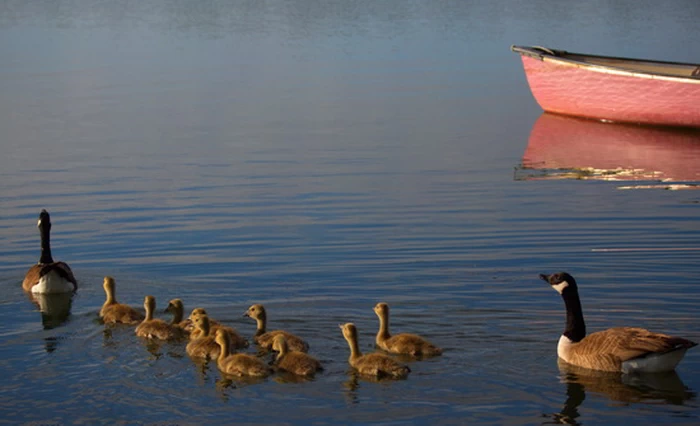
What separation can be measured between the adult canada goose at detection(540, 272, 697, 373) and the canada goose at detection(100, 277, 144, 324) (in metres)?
4.55

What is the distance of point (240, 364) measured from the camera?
1176 centimetres

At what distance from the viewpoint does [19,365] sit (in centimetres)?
1233

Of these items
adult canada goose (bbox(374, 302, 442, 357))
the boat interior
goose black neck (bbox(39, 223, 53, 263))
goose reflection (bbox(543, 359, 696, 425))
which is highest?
the boat interior

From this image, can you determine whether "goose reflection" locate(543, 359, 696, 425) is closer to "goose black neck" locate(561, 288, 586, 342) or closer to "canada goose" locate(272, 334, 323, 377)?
"goose black neck" locate(561, 288, 586, 342)

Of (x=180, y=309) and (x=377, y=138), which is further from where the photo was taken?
(x=377, y=138)

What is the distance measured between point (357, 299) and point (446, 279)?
4.07 feet

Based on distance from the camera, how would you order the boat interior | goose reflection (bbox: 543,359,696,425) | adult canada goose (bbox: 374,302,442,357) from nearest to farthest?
goose reflection (bbox: 543,359,696,425)
adult canada goose (bbox: 374,302,442,357)
the boat interior

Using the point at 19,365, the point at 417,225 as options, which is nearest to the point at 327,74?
the point at 417,225

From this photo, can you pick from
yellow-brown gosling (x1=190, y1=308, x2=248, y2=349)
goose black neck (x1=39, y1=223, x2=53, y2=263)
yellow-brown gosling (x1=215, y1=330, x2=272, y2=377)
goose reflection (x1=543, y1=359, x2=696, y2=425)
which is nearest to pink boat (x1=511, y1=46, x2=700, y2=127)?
goose black neck (x1=39, y1=223, x2=53, y2=263)

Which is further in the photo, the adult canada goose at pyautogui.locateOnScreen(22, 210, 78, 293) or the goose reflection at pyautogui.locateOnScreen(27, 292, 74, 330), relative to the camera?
the adult canada goose at pyautogui.locateOnScreen(22, 210, 78, 293)

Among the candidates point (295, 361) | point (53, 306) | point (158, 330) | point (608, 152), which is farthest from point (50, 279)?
point (608, 152)

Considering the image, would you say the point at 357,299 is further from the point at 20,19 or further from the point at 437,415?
the point at 20,19

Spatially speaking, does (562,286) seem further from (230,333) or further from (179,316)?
(179,316)

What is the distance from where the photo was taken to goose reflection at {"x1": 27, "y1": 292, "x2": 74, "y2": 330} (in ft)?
46.0
